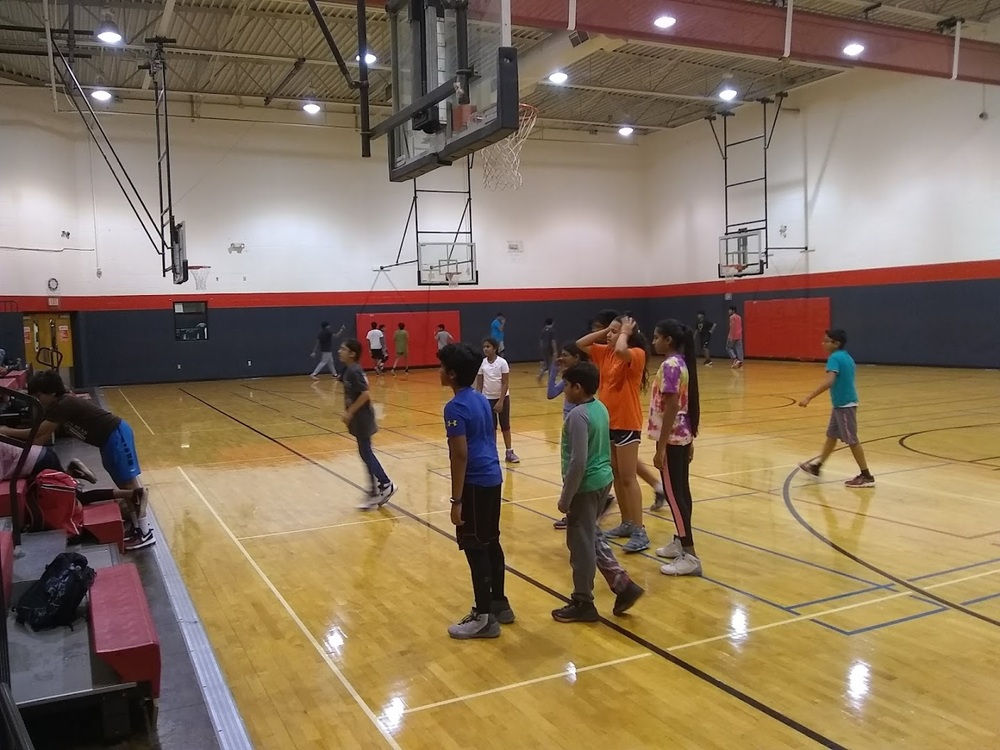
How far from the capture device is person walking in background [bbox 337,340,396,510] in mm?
7434

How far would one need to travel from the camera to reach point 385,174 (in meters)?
26.2

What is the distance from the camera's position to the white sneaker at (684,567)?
17.4ft

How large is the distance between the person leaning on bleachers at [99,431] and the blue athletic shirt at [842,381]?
6247 millimetres

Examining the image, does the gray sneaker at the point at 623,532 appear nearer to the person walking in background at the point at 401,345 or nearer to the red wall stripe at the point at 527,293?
the red wall stripe at the point at 527,293

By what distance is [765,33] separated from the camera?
1246 cm

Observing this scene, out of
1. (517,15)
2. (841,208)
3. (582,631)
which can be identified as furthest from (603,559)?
(841,208)

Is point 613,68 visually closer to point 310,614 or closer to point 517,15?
point 517,15

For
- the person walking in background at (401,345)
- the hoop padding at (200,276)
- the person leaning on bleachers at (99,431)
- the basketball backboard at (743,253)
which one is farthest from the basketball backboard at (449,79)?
the basketball backboard at (743,253)

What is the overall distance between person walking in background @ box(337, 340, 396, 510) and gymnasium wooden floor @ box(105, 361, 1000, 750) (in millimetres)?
269

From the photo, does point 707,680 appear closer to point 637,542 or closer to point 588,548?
point 588,548

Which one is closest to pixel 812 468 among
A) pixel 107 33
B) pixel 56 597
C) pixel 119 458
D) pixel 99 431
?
pixel 119 458

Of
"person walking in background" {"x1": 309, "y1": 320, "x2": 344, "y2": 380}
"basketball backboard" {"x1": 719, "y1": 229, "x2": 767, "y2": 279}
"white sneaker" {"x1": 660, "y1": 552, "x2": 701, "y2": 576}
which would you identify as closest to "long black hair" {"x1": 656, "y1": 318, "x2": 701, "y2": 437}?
"white sneaker" {"x1": 660, "y1": 552, "x2": 701, "y2": 576}

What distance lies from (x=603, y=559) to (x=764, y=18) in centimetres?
1071

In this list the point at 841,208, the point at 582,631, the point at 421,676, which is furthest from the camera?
the point at 841,208
